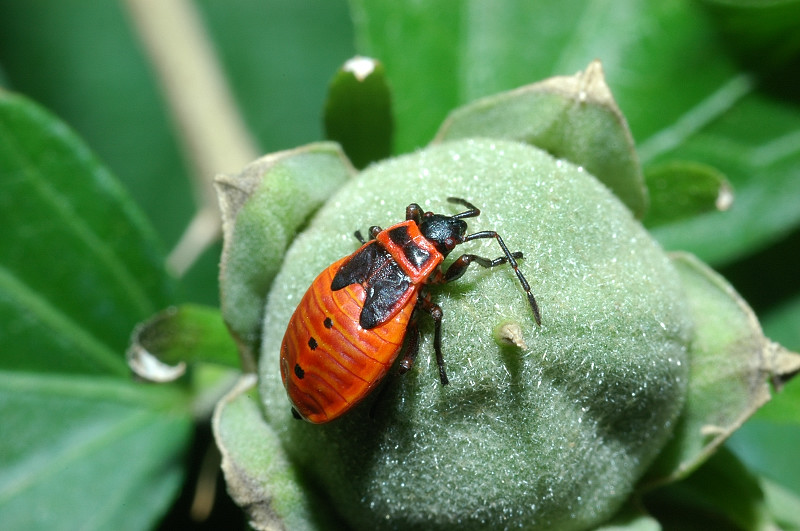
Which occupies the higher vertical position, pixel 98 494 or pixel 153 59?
pixel 153 59

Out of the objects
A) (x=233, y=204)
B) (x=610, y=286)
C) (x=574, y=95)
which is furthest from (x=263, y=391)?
(x=574, y=95)

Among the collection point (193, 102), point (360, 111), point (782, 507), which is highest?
point (360, 111)

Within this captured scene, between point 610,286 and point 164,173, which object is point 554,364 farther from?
point 164,173

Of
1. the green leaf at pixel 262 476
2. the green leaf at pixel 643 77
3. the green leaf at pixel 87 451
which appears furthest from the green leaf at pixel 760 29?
the green leaf at pixel 87 451

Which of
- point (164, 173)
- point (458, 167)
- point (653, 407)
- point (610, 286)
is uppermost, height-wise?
point (458, 167)

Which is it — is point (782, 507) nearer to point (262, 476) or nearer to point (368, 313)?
point (368, 313)

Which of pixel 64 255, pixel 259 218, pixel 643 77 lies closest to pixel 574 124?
pixel 259 218
